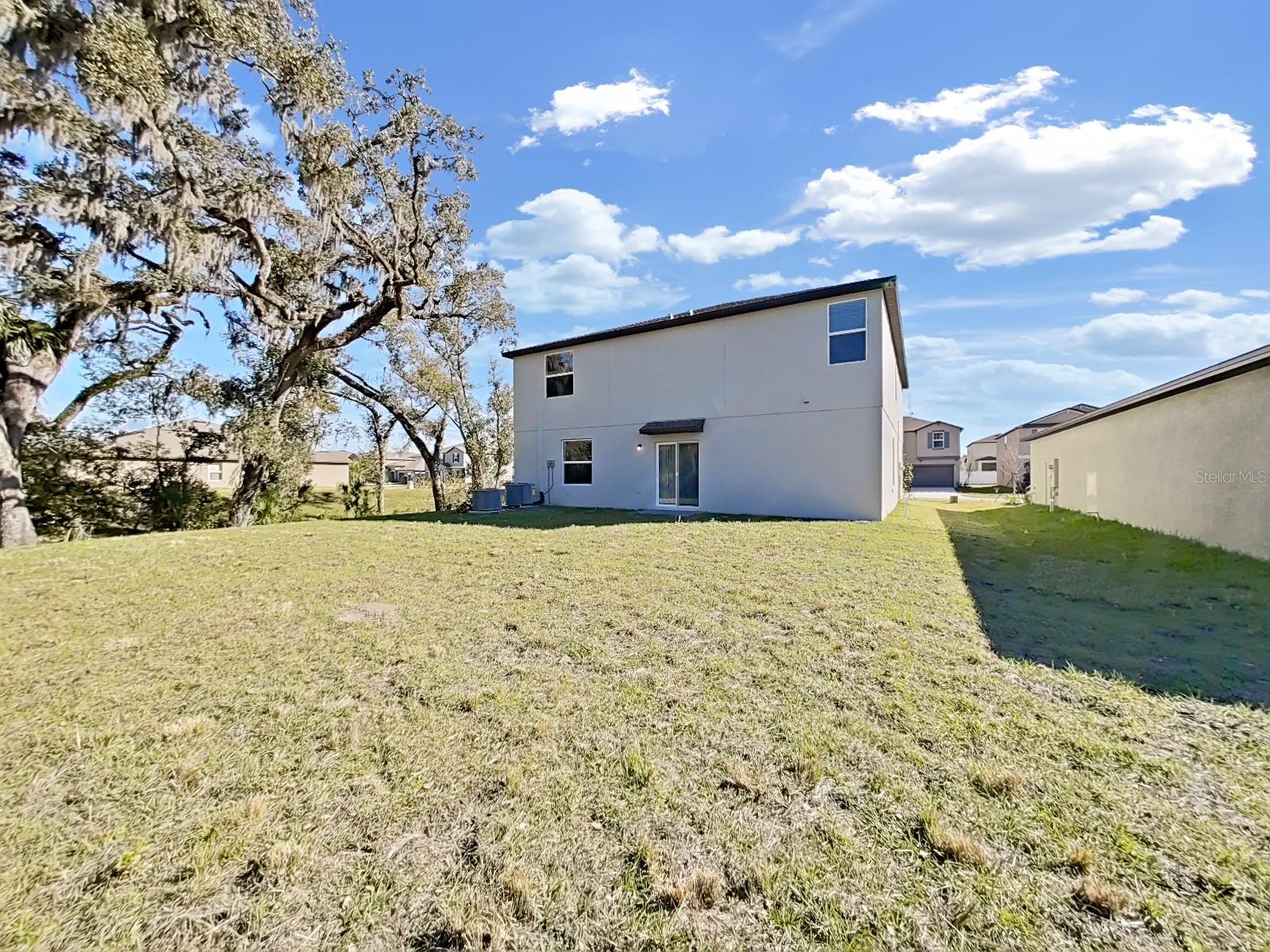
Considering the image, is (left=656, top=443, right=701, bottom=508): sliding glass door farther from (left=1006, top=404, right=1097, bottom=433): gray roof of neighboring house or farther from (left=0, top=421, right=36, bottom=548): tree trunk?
(left=1006, top=404, right=1097, bottom=433): gray roof of neighboring house

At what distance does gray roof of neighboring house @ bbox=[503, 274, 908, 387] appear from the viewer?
10.8 metres

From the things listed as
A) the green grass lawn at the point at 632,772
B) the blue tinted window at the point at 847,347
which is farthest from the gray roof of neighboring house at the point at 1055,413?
the green grass lawn at the point at 632,772

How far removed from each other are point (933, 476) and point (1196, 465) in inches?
1376

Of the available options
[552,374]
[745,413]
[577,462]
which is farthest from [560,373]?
[745,413]

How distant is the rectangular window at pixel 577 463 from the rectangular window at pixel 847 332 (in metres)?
6.83

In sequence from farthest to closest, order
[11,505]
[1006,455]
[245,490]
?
[1006,455], [245,490], [11,505]

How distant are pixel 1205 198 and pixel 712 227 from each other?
10264mm

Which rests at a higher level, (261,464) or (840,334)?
(840,334)

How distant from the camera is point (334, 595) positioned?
538 cm

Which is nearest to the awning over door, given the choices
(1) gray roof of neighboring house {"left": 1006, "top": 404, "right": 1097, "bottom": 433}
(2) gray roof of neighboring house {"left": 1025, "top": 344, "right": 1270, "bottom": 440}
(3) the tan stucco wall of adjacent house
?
(2) gray roof of neighboring house {"left": 1025, "top": 344, "right": 1270, "bottom": 440}

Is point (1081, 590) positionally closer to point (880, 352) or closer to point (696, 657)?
point (696, 657)

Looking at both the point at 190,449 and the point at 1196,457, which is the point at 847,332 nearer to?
the point at 1196,457

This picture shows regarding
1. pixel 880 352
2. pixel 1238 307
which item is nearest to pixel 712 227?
pixel 880 352

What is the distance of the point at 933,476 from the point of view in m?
40.8
